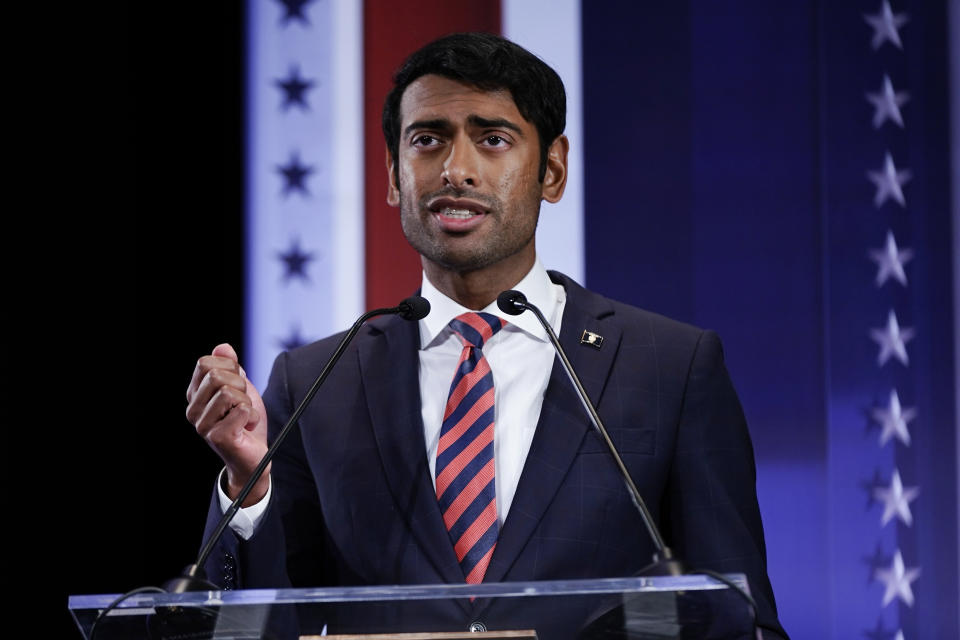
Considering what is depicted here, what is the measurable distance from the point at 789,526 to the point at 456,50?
1.46m

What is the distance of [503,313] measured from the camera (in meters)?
2.06

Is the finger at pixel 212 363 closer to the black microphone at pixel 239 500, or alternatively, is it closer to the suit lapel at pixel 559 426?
the black microphone at pixel 239 500

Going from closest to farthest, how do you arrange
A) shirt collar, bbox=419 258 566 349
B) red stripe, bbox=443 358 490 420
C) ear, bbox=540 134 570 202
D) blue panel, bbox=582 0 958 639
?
red stripe, bbox=443 358 490 420 → shirt collar, bbox=419 258 566 349 → ear, bbox=540 134 570 202 → blue panel, bbox=582 0 958 639

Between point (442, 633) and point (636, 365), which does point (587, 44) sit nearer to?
point (636, 365)

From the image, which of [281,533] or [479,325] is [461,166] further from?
[281,533]

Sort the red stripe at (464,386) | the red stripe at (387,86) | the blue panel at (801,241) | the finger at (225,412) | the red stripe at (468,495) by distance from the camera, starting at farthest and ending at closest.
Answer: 1. the red stripe at (387,86)
2. the blue panel at (801,241)
3. the red stripe at (464,386)
4. the red stripe at (468,495)
5. the finger at (225,412)

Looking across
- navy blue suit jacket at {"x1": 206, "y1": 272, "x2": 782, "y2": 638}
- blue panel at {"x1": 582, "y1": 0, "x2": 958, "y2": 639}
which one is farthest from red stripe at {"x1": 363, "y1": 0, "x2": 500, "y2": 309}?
navy blue suit jacket at {"x1": 206, "y1": 272, "x2": 782, "y2": 638}

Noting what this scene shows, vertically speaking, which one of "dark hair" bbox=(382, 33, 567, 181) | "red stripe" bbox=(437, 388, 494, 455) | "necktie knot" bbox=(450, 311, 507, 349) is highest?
"dark hair" bbox=(382, 33, 567, 181)

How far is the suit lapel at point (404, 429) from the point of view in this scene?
1.82 m

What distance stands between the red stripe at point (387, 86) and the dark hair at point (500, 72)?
30.9 inches

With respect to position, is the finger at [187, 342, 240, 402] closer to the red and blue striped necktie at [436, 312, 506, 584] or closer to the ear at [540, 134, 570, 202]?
the red and blue striped necktie at [436, 312, 506, 584]

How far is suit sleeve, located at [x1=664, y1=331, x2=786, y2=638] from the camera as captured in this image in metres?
1.86

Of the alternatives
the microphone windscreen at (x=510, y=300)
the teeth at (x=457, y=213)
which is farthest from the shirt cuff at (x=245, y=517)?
the teeth at (x=457, y=213)

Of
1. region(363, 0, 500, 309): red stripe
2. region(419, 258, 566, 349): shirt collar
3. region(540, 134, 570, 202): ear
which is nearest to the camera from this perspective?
region(419, 258, 566, 349): shirt collar
